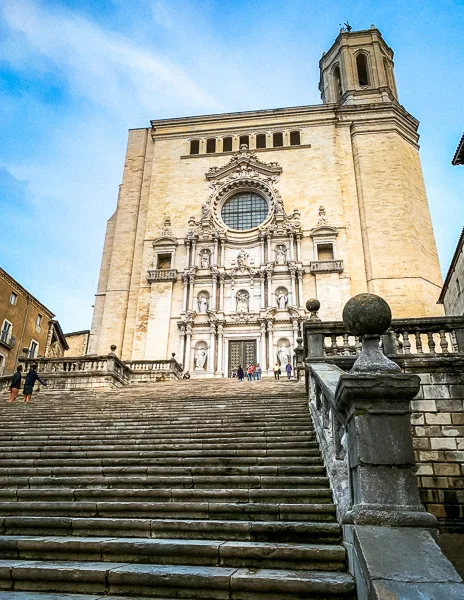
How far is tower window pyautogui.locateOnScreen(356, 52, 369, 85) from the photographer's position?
107 ft

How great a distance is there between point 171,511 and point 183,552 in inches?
37.3

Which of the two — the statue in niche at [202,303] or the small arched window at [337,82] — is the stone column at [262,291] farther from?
the small arched window at [337,82]

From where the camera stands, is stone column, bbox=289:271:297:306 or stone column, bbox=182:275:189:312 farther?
stone column, bbox=182:275:189:312

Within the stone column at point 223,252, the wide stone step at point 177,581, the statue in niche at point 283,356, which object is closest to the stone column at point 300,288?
the statue in niche at point 283,356

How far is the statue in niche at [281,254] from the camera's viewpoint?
25105 mm

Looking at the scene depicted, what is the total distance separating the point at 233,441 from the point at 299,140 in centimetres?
2608

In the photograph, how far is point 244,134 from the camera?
2983 centimetres

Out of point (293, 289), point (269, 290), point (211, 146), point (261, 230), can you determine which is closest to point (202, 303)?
point (269, 290)

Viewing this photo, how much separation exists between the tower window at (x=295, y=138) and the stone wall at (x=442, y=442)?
23.4 meters

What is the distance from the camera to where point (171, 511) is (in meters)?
4.63

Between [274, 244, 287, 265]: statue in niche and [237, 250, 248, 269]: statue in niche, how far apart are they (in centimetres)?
177

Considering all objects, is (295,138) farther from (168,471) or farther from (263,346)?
(168,471)

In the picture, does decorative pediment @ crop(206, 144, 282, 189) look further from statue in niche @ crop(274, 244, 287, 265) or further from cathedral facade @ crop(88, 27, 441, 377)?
statue in niche @ crop(274, 244, 287, 265)

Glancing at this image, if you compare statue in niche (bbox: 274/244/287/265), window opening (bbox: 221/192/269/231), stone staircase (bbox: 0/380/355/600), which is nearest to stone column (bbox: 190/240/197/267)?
window opening (bbox: 221/192/269/231)
